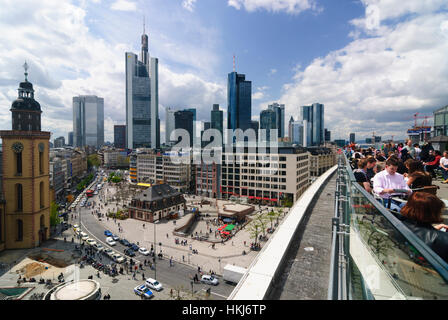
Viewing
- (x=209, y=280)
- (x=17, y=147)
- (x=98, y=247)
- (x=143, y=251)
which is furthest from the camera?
(x=17, y=147)

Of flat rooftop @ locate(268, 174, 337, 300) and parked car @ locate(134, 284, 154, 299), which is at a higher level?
flat rooftop @ locate(268, 174, 337, 300)

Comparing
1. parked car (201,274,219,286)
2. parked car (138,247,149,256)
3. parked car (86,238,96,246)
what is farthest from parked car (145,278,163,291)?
parked car (86,238,96,246)

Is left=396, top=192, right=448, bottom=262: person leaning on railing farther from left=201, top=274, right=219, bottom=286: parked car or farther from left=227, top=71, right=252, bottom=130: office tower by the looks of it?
left=227, top=71, right=252, bottom=130: office tower

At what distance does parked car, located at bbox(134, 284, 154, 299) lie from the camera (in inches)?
712

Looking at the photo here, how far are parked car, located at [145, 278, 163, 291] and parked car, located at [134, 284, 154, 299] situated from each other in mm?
512

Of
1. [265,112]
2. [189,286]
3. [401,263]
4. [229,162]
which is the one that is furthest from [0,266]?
[265,112]

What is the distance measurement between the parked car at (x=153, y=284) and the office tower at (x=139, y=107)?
172681 mm

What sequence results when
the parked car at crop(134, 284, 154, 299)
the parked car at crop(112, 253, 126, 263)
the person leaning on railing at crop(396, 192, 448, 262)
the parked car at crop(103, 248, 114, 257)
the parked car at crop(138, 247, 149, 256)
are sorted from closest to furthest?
the person leaning on railing at crop(396, 192, 448, 262)
the parked car at crop(134, 284, 154, 299)
the parked car at crop(112, 253, 126, 263)
the parked car at crop(103, 248, 114, 257)
the parked car at crop(138, 247, 149, 256)

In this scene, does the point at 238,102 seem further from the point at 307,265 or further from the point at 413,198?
the point at 413,198

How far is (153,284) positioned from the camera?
19.5m

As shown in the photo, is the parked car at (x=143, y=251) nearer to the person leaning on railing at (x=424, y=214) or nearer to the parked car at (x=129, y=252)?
the parked car at (x=129, y=252)

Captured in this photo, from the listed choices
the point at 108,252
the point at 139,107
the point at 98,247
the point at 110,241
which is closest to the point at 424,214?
the point at 108,252

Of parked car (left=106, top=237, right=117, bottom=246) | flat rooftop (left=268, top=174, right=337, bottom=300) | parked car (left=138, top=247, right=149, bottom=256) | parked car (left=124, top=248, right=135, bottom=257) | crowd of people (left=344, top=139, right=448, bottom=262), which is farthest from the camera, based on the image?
parked car (left=106, top=237, right=117, bottom=246)

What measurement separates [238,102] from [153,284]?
16887 cm
